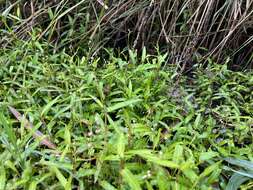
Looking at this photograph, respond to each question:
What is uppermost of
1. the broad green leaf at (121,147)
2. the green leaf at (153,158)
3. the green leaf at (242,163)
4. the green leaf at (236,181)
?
the broad green leaf at (121,147)

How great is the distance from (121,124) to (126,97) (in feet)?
0.53

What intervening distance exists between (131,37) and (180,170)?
1344mm

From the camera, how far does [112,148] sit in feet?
4.39

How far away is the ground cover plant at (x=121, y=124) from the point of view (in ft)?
4.27

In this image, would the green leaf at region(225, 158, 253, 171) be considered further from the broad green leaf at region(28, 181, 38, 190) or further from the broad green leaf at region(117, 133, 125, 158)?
the broad green leaf at region(28, 181, 38, 190)

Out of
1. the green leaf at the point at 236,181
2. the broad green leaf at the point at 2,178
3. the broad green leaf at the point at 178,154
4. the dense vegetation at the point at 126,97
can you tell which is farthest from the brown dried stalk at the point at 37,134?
the green leaf at the point at 236,181

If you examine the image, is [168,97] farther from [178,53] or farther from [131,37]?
[131,37]

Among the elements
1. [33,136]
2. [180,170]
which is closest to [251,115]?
[180,170]

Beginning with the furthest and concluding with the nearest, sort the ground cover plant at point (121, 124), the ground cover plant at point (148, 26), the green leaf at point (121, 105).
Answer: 1. the ground cover plant at point (148, 26)
2. the green leaf at point (121, 105)
3. the ground cover plant at point (121, 124)

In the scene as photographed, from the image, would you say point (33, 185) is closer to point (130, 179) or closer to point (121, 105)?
point (130, 179)

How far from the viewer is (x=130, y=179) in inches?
47.4

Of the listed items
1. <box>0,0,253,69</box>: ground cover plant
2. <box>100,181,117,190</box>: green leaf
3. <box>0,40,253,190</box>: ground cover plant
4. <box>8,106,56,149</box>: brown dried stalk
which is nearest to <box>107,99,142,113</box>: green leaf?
<box>0,40,253,190</box>: ground cover plant

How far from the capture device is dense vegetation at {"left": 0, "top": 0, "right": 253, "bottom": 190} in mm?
1317

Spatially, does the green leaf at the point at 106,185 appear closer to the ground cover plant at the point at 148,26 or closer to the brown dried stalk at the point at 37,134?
the brown dried stalk at the point at 37,134
